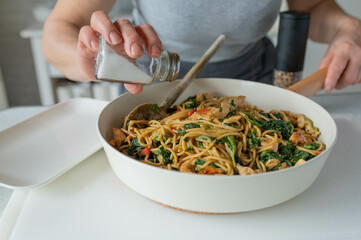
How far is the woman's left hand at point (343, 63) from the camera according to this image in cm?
145

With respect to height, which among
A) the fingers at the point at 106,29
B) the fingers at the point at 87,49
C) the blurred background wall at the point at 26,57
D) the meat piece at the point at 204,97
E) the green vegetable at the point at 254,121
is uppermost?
the fingers at the point at 106,29

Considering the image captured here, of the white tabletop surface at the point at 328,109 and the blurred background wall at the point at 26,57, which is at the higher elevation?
the white tabletop surface at the point at 328,109

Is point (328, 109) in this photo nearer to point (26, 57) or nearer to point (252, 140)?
point (252, 140)

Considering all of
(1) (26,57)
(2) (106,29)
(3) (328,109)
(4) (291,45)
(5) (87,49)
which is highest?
(2) (106,29)

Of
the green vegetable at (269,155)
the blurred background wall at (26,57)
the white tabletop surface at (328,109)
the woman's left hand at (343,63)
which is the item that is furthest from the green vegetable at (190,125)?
the blurred background wall at (26,57)

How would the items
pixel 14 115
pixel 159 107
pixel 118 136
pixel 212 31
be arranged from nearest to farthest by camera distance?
pixel 118 136
pixel 159 107
pixel 14 115
pixel 212 31

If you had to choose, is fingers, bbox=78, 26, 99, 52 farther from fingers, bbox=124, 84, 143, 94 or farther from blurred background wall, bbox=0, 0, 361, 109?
blurred background wall, bbox=0, 0, 361, 109

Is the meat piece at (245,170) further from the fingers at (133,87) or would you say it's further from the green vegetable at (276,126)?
the fingers at (133,87)

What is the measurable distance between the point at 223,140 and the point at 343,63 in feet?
2.59

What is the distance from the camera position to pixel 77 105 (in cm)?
151

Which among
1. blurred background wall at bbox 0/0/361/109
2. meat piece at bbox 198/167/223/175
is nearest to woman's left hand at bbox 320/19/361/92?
meat piece at bbox 198/167/223/175

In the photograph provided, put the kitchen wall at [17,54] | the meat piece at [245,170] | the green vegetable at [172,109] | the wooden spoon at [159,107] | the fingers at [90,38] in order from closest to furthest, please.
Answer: the meat piece at [245,170] < the fingers at [90,38] < the wooden spoon at [159,107] < the green vegetable at [172,109] < the kitchen wall at [17,54]

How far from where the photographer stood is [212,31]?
169cm

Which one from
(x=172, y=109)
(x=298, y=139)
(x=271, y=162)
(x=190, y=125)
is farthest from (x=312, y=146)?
(x=172, y=109)
